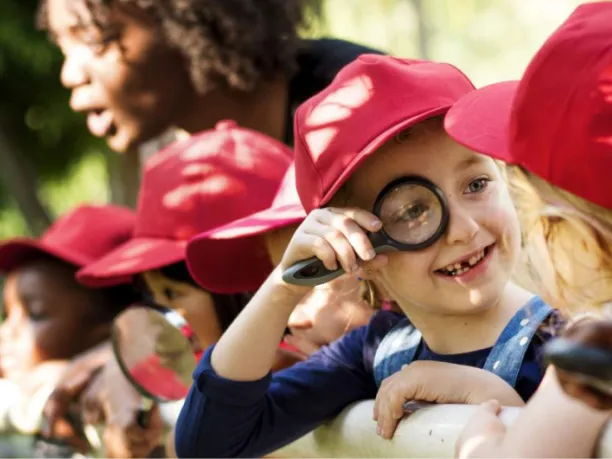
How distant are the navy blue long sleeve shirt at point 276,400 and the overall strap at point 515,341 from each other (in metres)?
0.25

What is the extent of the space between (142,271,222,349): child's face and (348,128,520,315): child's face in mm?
888

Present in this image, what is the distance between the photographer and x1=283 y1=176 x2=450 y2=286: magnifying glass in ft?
4.29

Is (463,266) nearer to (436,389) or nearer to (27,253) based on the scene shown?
(436,389)

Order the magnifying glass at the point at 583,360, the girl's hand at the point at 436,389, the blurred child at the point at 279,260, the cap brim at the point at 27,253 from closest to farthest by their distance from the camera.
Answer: the magnifying glass at the point at 583,360, the girl's hand at the point at 436,389, the blurred child at the point at 279,260, the cap brim at the point at 27,253

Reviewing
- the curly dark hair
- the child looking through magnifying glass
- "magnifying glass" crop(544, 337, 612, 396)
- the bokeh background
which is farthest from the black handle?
the bokeh background

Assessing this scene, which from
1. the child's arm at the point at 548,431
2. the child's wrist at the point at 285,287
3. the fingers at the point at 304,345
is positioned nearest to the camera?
the child's arm at the point at 548,431

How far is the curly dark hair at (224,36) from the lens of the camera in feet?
9.09

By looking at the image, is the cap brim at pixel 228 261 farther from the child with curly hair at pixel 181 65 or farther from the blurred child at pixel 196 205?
the child with curly hair at pixel 181 65

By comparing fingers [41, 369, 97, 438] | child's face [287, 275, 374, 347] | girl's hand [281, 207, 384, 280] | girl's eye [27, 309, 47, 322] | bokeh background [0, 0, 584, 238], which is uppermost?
girl's hand [281, 207, 384, 280]

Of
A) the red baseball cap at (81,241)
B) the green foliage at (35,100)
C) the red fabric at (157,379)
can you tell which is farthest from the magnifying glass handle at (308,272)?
the green foliage at (35,100)

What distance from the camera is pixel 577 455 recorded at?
0.95 meters

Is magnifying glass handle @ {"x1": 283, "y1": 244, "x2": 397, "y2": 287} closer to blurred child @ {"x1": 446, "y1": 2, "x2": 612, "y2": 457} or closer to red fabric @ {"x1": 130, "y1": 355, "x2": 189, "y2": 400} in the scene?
blurred child @ {"x1": 446, "y1": 2, "x2": 612, "y2": 457}

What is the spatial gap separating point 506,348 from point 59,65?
560 cm

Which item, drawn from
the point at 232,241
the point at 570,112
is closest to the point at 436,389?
the point at 570,112
